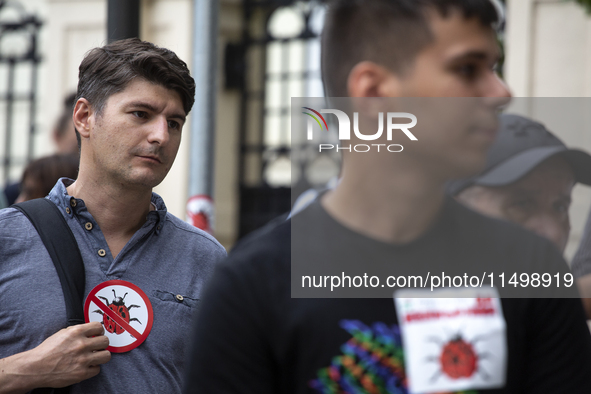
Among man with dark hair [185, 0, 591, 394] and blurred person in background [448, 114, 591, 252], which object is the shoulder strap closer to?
man with dark hair [185, 0, 591, 394]

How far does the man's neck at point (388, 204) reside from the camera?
128 cm

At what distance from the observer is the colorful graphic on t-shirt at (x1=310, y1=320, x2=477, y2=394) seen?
1234 millimetres

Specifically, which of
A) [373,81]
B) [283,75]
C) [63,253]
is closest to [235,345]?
[373,81]

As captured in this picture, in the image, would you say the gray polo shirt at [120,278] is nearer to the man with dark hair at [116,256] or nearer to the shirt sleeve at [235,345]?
the man with dark hair at [116,256]

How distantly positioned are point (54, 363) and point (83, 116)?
0.77 meters

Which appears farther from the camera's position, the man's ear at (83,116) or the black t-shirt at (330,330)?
the man's ear at (83,116)

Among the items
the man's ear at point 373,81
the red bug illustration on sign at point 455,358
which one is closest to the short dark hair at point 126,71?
the man's ear at point 373,81

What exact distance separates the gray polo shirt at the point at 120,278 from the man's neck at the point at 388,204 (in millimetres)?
936

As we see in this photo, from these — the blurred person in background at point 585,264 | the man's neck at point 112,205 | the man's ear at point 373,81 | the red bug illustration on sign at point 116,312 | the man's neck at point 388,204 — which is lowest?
the red bug illustration on sign at point 116,312

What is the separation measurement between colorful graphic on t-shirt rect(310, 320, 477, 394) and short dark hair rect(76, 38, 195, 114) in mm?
1203

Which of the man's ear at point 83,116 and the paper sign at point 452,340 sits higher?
the man's ear at point 83,116

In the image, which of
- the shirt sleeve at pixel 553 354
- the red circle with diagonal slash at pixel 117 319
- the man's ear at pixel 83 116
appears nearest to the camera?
the shirt sleeve at pixel 553 354

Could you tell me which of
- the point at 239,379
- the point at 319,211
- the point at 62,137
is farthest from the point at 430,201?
the point at 62,137

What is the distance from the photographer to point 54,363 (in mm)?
1896
